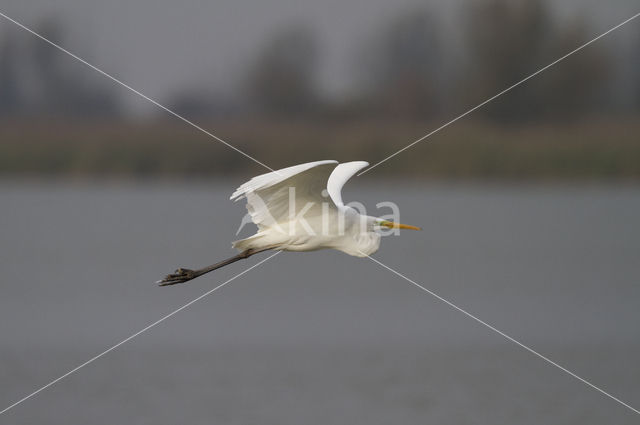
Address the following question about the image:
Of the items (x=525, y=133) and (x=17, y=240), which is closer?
(x=17, y=240)

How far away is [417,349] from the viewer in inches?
573

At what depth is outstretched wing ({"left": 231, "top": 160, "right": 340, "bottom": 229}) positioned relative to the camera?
7320 mm

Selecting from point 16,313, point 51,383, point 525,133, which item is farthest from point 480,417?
point 525,133

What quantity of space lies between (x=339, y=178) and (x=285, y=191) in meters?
1.04

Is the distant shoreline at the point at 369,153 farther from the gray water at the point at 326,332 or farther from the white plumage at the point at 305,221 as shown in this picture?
the white plumage at the point at 305,221

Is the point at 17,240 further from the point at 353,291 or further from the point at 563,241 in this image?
the point at 563,241

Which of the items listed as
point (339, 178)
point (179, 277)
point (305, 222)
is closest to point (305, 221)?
point (305, 222)

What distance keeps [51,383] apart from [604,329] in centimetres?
824

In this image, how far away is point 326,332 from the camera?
50.2 ft

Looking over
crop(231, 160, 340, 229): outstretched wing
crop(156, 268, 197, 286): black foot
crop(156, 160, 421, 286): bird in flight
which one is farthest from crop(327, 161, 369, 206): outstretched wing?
crop(156, 268, 197, 286): black foot

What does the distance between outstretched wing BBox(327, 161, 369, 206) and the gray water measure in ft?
12.4
